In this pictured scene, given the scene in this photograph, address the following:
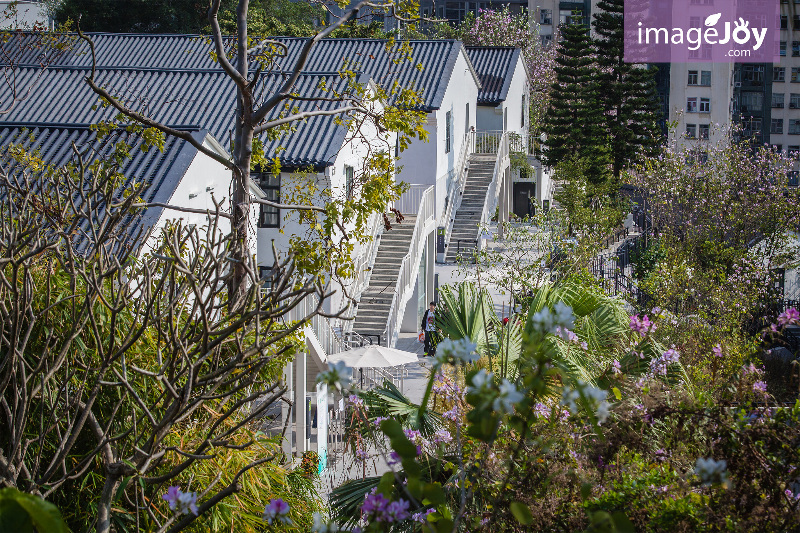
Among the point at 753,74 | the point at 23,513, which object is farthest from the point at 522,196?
the point at 23,513

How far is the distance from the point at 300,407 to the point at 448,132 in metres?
17.4

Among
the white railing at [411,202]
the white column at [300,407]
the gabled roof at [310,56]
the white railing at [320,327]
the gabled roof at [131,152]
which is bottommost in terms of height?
the white column at [300,407]

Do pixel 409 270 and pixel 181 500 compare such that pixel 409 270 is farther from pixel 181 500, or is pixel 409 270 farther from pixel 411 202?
pixel 181 500

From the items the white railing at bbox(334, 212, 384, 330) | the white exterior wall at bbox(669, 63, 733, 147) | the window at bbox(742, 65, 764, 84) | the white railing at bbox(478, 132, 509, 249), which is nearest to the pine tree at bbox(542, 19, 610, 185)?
the white railing at bbox(478, 132, 509, 249)

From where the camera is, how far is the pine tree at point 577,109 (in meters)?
41.2

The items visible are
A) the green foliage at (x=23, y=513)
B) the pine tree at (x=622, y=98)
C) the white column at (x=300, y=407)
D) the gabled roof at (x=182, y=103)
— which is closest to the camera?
the green foliage at (x=23, y=513)

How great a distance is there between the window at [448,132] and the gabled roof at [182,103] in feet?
26.8

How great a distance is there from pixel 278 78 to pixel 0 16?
19.1 m

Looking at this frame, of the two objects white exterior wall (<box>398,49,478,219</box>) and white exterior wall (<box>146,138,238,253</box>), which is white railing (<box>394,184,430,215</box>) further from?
white exterior wall (<box>146,138,238,253</box>)

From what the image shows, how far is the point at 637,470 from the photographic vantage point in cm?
544

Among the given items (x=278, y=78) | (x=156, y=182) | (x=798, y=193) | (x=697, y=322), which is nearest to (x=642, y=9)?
(x=798, y=193)

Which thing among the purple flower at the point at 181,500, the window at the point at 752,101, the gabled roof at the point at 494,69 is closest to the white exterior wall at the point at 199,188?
the purple flower at the point at 181,500

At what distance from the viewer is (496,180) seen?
118 feet

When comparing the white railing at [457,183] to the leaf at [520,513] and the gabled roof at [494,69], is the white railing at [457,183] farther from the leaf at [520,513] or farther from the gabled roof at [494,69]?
the leaf at [520,513]
